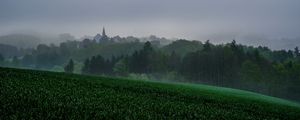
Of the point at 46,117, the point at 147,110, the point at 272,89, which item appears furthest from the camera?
the point at 272,89

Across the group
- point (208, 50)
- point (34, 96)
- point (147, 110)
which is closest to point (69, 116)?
point (34, 96)

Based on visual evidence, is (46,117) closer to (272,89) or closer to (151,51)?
(272,89)

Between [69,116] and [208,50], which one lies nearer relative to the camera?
[69,116]

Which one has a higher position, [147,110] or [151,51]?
[151,51]

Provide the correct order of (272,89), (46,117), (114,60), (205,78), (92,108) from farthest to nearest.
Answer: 1. (114,60)
2. (205,78)
3. (272,89)
4. (92,108)
5. (46,117)

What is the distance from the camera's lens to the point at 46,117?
57.1ft

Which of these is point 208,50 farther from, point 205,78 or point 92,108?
point 92,108

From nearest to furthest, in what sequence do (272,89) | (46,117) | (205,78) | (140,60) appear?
1. (46,117)
2. (272,89)
3. (205,78)
4. (140,60)

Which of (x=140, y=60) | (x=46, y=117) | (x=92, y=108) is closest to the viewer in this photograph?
(x=46, y=117)

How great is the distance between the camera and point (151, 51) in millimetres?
179750

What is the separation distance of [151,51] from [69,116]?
161537mm

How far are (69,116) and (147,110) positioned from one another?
6.39 metres

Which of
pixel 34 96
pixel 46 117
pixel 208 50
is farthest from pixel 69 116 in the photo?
pixel 208 50

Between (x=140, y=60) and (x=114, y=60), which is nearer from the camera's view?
(x=140, y=60)
